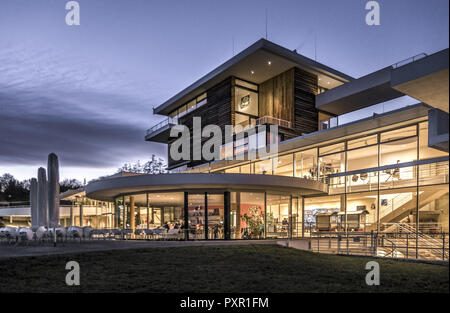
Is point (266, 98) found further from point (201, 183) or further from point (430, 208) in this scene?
point (201, 183)

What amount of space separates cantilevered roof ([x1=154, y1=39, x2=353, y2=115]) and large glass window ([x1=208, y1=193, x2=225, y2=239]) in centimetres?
1542

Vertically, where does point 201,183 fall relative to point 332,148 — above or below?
below

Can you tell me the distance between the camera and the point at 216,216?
1950cm

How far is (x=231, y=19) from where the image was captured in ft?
394

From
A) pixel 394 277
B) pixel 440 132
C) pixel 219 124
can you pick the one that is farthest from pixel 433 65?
pixel 219 124

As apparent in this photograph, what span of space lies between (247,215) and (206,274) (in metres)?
10.9

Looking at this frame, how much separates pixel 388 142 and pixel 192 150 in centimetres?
2365

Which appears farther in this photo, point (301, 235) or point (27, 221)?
point (27, 221)

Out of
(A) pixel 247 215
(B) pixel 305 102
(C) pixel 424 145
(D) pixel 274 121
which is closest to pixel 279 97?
(B) pixel 305 102

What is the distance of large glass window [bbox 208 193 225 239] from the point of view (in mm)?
19422

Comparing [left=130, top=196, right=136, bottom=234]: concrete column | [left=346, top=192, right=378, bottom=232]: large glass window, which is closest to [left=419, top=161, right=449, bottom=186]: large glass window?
[left=346, top=192, right=378, bottom=232]: large glass window

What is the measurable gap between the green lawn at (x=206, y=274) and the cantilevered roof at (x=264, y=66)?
2148cm

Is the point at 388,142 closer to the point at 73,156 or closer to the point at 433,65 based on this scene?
the point at 433,65

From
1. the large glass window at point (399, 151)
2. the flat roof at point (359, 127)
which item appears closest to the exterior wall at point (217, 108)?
the flat roof at point (359, 127)
